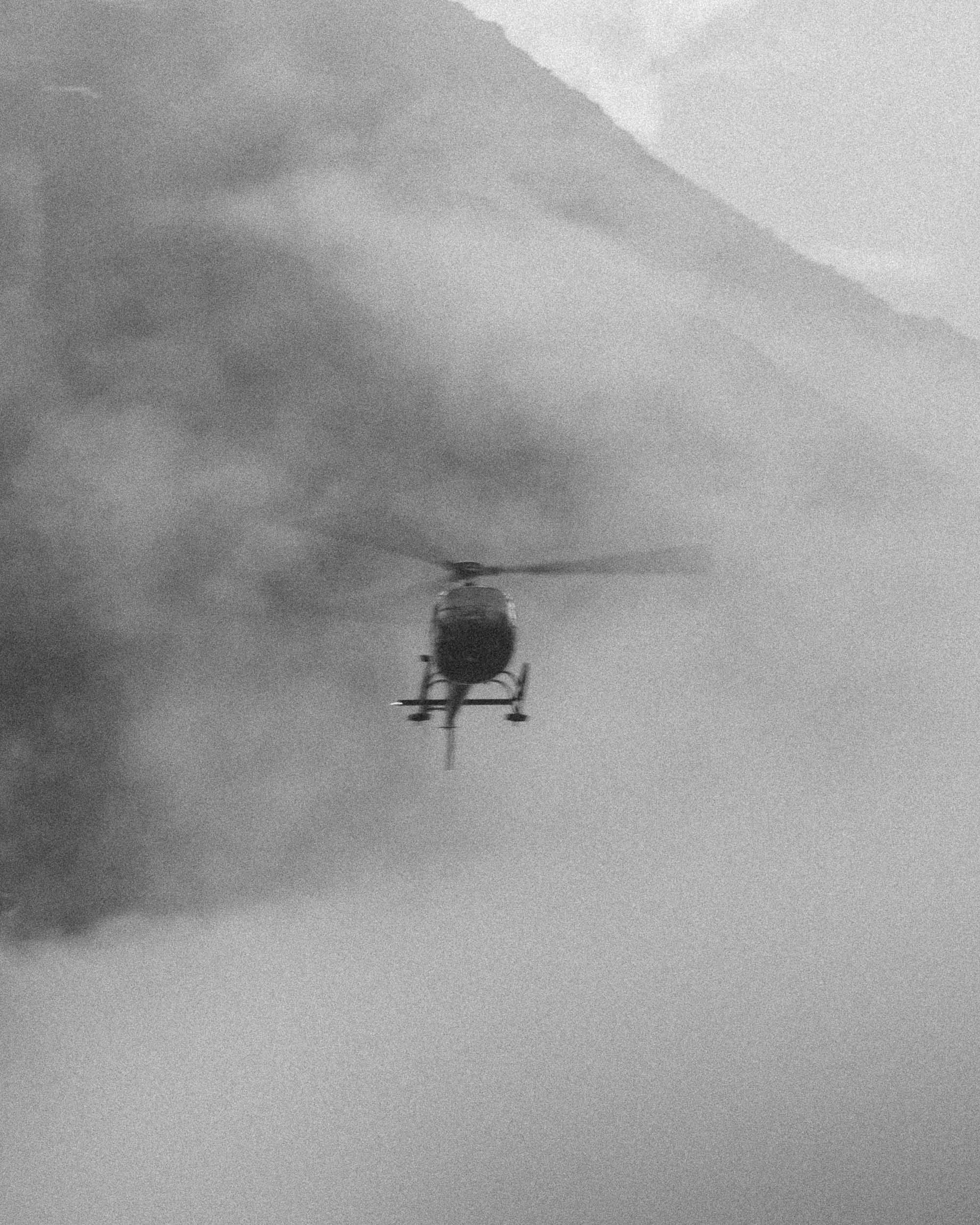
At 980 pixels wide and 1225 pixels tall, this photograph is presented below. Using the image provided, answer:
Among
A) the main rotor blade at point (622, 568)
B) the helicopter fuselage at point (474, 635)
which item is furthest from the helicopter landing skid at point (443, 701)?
the main rotor blade at point (622, 568)

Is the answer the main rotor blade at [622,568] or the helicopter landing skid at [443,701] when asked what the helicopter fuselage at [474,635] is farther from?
the main rotor blade at [622,568]

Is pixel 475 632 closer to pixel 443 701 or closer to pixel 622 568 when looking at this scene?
pixel 443 701

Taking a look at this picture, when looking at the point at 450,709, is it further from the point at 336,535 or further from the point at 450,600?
the point at 336,535

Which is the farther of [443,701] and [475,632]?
[475,632]

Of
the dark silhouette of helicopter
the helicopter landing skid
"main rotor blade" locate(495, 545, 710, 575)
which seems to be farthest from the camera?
the dark silhouette of helicopter

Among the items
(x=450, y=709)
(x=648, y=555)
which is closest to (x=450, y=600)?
(x=450, y=709)

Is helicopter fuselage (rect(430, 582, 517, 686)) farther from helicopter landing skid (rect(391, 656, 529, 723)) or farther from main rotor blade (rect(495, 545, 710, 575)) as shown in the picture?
main rotor blade (rect(495, 545, 710, 575))

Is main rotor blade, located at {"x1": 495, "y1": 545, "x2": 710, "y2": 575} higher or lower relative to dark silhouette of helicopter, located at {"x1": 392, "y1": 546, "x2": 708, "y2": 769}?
higher

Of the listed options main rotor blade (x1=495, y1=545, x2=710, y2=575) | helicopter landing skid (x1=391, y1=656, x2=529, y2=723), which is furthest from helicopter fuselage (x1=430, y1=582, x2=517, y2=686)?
main rotor blade (x1=495, y1=545, x2=710, y2=575)

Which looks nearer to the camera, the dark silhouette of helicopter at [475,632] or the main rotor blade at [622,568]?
the main rotor blade at [622,568]

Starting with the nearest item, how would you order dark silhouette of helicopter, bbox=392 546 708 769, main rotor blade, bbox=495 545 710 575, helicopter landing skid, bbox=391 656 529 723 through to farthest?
1. helicopter landing skid, bbox=391 656 529 723
2. main rotor blade, bbox=495 545 710 575
3. dark silhouette of helicopter, bbox=392 546 708 769

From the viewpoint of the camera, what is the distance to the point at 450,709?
48.5 meters

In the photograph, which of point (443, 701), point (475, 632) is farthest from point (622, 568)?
point (443, 701)

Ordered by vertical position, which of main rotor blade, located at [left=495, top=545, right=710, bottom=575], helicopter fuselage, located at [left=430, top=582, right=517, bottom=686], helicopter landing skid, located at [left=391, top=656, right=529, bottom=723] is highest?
main rotor blade, located at [left=495, top=545, right=710, bottom=575]
